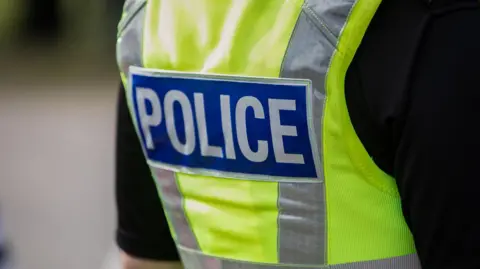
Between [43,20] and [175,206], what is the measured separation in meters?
4.62

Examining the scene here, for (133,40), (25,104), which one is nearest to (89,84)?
(25,104)

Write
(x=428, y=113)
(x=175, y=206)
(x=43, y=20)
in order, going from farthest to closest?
(x=43, y=20) → (x=175, y=206) → (x=428, y=113)

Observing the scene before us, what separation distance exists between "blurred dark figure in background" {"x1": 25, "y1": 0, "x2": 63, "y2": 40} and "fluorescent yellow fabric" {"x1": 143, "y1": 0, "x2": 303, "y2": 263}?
4529 mm

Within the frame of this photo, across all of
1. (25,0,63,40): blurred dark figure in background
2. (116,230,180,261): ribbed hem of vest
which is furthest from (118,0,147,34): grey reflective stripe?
(25,0,63,40): blurred dark figure in background

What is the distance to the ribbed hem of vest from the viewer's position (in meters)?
0.91

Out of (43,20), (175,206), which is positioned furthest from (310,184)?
(43,20)

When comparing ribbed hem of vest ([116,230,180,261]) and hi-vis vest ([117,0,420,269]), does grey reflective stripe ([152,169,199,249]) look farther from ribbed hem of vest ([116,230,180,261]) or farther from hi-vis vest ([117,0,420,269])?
ribbed hem of vest ([116,230,180,261])

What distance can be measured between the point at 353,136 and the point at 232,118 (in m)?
0.11

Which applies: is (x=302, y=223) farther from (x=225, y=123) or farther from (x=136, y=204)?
(x=136, y=204)

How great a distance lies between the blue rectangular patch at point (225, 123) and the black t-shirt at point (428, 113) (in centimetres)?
6

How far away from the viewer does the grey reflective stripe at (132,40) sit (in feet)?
2.48

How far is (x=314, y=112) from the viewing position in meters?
0.65

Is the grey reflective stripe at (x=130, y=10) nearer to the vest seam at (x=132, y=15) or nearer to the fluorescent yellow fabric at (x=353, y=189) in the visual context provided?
the vest seam at (x=132, y=15)

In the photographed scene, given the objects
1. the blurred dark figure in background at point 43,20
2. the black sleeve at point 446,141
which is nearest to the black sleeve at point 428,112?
the black sleeve at point 446,141
